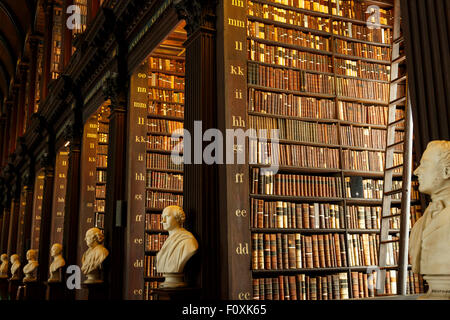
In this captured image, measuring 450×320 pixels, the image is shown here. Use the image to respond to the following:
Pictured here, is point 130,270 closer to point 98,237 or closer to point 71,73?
point 98,237

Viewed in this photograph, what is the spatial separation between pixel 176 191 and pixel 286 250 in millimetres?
2550

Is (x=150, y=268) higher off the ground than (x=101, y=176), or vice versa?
(x=101, y=176)

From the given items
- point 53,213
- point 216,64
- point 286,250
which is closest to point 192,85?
point 216,64

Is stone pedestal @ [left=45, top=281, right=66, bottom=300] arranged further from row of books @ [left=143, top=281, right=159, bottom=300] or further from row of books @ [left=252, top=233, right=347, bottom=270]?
row of books @ [left=252, top=233, right=347, bottom=270]

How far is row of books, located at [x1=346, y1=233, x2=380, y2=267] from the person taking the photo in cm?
473

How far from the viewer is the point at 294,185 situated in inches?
182

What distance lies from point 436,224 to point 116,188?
192 inches

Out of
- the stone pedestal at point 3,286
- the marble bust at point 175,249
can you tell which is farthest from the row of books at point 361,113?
the stone pedestal at point 3,286

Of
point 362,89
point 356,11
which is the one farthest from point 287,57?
point 356,11

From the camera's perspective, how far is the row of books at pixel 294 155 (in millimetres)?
4371

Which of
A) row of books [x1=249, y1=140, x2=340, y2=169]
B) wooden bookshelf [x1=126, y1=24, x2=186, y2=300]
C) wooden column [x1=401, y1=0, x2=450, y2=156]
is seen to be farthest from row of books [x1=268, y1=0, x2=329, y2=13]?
wooden column [x1=401, y1=0, x2=450, y2=156]

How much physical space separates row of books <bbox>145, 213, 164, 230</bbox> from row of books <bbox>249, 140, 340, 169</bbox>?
2.35 metres

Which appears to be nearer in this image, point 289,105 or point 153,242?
point 289,105

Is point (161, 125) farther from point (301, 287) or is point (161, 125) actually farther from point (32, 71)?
point (32, 71)
